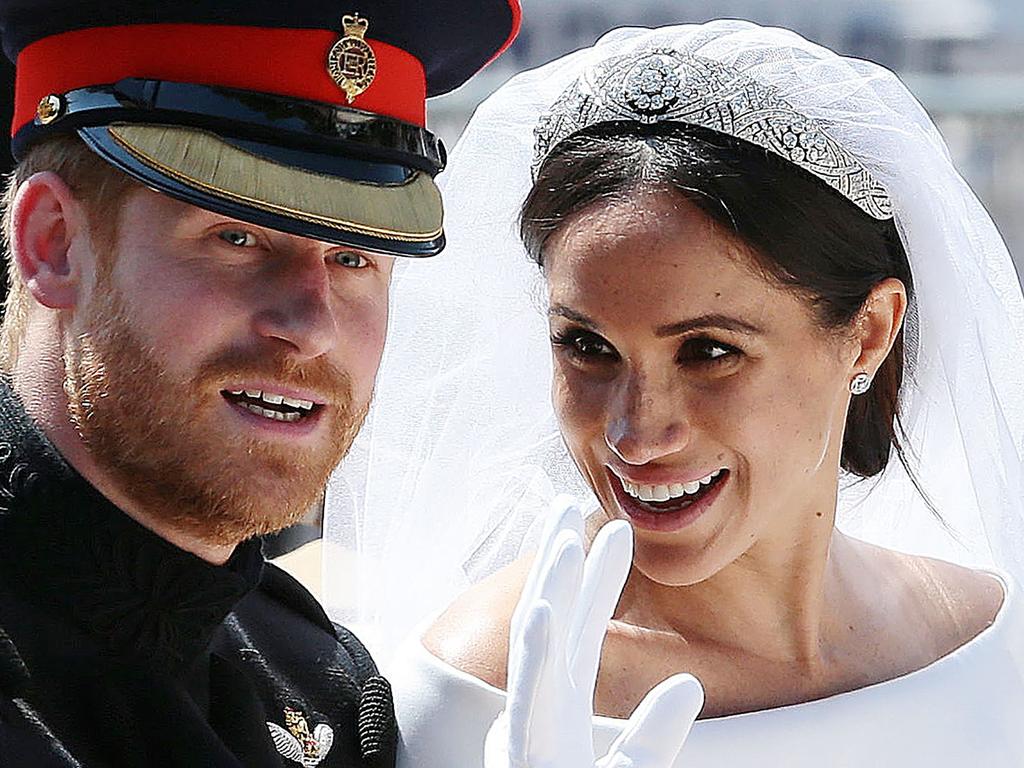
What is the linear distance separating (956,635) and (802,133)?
68cm

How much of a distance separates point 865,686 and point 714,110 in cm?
71

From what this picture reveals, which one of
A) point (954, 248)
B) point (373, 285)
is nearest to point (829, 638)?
point (954, 248)

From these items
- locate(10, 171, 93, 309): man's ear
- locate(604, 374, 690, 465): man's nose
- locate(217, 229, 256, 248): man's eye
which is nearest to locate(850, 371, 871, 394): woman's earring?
locate(604, 374, 690, 465): man's nose

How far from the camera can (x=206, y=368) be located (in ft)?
4.98

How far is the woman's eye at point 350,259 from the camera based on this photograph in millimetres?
1628

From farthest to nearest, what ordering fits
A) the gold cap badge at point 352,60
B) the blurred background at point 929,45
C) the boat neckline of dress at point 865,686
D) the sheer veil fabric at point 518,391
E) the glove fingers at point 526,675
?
the blurred background at point 929,45
the sheer veil fabric at point 518,391
the boat neckline of dress at point 865,686
the gold cap badge at point 352,60
the glove fingers at point 526,675

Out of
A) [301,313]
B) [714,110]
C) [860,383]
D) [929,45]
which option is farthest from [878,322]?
[929,45]

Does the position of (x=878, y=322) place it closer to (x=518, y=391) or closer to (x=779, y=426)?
(x=779, y=426)

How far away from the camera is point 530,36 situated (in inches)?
236

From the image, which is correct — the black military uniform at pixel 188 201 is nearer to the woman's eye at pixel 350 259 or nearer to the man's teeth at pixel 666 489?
the woman's eye at pixel 350 259

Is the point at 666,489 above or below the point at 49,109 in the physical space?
below

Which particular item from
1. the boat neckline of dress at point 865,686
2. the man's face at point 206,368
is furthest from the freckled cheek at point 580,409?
the man's face at point 206,368

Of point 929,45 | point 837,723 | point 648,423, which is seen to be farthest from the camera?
point 929,45

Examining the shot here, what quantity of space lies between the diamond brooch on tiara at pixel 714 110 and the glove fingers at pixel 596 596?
22.9 inches
